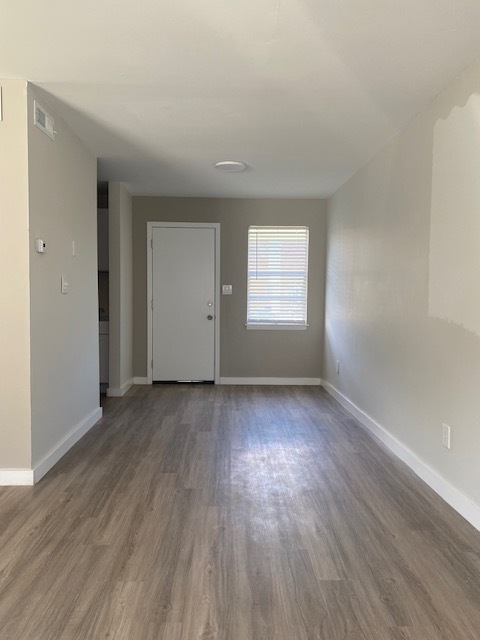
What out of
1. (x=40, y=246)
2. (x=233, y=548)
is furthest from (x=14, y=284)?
(x=233, y=548)

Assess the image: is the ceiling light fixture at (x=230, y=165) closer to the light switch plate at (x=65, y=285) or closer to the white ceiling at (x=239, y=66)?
the white ceiling at (x=239, y=66)

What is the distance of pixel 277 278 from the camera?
5402 mm

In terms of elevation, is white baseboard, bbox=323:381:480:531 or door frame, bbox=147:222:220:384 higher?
door frame, bbox=147:222:220:384

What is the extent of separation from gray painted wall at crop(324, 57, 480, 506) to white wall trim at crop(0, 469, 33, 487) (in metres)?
2.40

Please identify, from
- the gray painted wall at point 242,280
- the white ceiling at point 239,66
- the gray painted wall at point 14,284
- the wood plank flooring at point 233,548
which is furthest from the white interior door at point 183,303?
the gray painted wall at point 14,284

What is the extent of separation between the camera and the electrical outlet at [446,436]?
232 cm

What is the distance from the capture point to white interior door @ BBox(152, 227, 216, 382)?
5.29 metres

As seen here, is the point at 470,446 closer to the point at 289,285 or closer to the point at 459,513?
the point at 459,513

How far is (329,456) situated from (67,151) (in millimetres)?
2892

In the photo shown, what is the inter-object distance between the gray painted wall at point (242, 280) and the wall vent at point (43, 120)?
2498 mm

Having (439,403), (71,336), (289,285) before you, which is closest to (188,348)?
(289,285)

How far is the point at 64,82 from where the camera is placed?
240 centimetres

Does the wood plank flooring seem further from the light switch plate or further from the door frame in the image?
the door frame

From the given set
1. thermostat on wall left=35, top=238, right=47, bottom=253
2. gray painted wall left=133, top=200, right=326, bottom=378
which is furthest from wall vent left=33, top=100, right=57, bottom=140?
gray painted wall left=133, top=200, right=326, bottom=378
